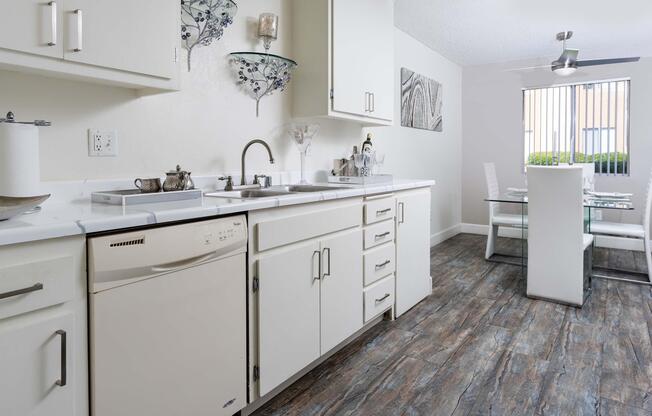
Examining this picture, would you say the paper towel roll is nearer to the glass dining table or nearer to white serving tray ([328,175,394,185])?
white serving tray ([328,175,394,185])

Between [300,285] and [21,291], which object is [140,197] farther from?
[300,285]

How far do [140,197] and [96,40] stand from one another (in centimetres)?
55

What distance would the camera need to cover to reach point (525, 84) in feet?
18.6

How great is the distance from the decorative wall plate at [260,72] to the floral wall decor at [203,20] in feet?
0.59

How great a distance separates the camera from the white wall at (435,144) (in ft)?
14.3

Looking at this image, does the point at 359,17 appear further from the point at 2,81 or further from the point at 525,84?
the point at 525,84

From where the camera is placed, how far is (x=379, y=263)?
2.60 metres

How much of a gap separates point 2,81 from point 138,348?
103 centimetres

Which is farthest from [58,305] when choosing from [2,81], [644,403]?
[644,403]

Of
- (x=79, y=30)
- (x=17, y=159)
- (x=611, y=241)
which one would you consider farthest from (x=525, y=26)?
(x=17, y=159)

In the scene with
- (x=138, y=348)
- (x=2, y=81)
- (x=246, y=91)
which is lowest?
(x=138, y=348)

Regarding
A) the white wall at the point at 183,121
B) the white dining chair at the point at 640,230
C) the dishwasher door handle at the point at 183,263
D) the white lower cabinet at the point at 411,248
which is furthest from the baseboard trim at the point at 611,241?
the dishwasher door handle at the point at 183,263

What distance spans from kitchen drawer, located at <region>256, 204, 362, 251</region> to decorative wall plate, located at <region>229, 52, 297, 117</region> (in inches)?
33.1

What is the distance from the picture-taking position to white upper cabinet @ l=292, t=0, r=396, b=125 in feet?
8.63
